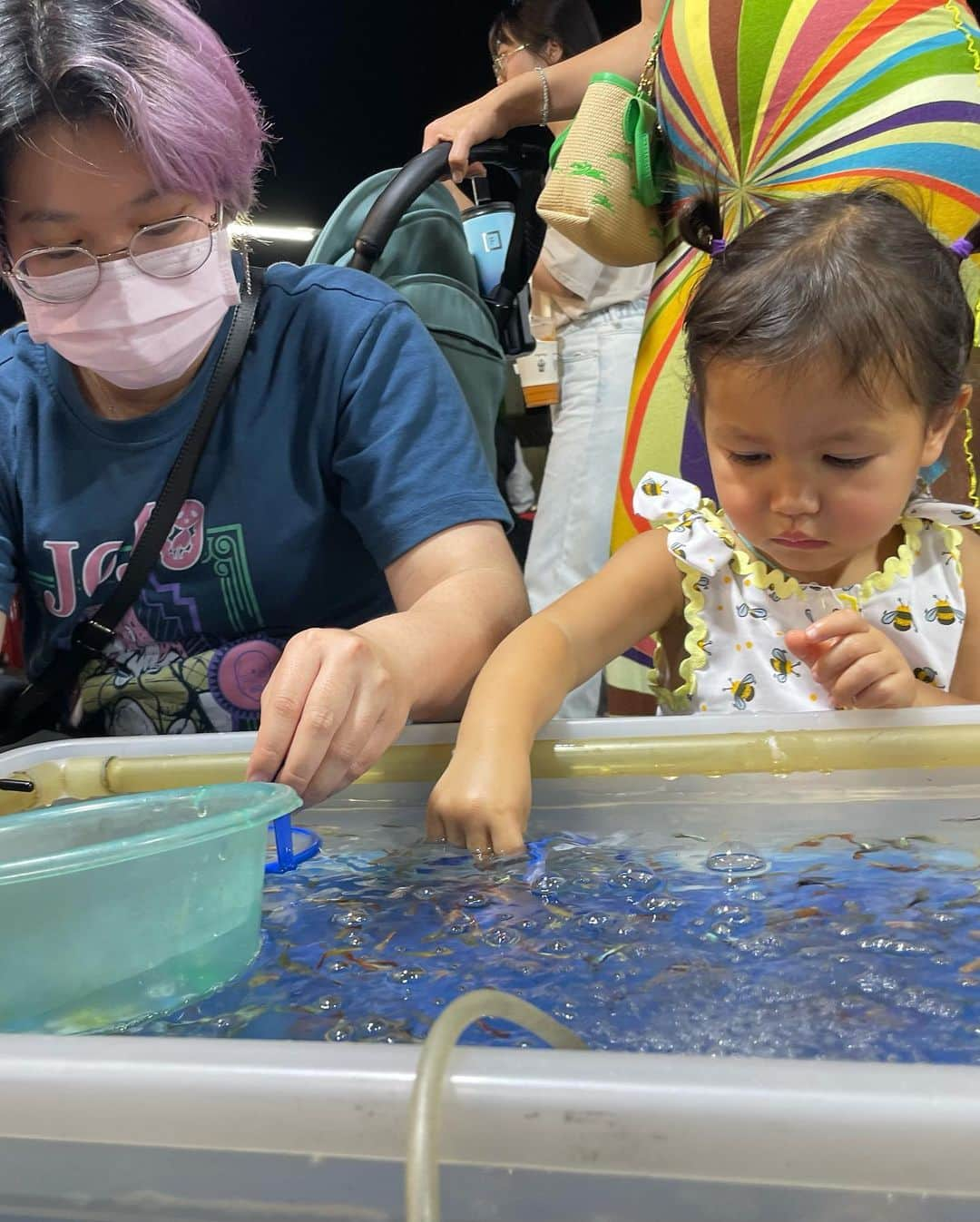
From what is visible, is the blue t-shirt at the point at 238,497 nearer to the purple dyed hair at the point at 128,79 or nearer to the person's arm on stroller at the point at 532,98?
the purple dyed hair at the point at 128,79

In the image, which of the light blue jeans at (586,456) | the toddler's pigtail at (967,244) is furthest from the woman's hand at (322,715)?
the light blue jeans at (586,456)

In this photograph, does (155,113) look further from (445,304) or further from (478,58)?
(478,58)

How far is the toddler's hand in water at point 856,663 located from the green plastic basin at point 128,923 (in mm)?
536

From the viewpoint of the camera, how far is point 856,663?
92 cm

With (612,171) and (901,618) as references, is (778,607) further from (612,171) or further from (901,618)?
(612,171)

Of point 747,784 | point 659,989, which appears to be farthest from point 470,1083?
point 747,784

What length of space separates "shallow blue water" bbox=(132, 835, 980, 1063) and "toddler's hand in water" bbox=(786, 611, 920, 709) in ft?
0.78

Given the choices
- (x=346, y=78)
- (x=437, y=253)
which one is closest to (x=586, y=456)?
(x=437, y=253)

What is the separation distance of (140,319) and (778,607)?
0.69m

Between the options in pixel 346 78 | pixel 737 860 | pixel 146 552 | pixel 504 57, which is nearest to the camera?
pixel 737 860

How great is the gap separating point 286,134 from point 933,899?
198 inches

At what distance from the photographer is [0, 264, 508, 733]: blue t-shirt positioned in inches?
43.9

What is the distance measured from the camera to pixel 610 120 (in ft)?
4.40

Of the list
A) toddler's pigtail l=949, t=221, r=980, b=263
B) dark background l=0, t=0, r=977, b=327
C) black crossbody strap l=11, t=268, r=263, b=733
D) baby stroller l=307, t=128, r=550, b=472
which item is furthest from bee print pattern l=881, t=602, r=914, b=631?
dark background l=0, t=0, r=977, b=327
